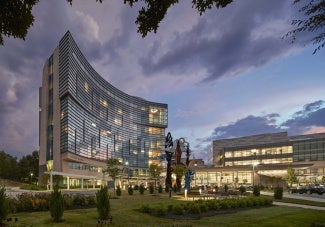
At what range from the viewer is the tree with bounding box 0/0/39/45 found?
7.09m

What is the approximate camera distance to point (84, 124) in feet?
389

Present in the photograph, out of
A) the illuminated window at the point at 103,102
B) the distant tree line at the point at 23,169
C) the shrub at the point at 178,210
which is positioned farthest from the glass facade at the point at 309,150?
the shrub at the point at 178,210

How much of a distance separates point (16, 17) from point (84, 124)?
373ft

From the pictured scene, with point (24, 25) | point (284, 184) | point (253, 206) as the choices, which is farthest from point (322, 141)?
→ point (24, 25)

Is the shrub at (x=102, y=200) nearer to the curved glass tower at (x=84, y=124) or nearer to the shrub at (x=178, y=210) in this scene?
the shrub at (x=178, y=210)

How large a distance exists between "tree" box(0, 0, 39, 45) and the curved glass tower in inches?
2568

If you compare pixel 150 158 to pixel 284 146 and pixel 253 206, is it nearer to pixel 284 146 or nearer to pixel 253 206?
pixel 284 146

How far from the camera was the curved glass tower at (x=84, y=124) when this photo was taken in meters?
102

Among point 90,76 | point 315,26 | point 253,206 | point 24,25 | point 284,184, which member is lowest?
point 284,184

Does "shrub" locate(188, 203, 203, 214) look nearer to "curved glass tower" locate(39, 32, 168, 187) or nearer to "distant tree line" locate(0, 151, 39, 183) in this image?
"curved glass tower" locate(39, 32, 168, 187)

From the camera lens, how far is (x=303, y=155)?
131375 millimetres

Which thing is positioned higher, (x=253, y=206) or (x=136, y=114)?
(x=136, y=114)

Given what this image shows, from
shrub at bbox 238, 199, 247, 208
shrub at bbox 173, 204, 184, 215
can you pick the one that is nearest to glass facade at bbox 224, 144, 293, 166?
shrub at bbox 238, 199, 247, 208

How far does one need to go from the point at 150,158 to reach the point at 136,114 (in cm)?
2376
